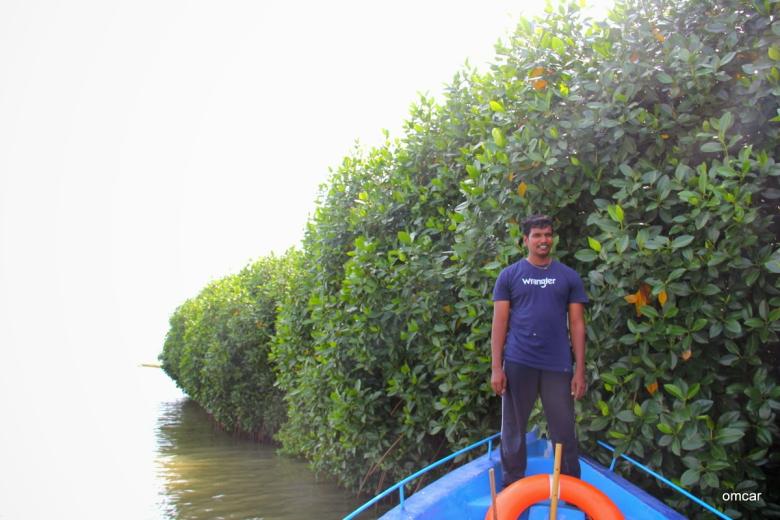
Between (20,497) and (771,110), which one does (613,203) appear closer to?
(771,110)

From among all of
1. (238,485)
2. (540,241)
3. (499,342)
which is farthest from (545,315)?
(238,485)

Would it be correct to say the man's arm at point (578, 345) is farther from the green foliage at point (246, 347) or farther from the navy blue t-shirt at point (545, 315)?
the green foliage at point (246, 347)

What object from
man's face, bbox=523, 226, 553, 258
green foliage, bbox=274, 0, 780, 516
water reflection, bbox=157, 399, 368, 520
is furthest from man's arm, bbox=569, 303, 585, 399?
water reflection, bbox=157, 399, 368, 520

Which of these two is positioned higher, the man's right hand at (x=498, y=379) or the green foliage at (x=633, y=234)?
the green foliage at (x=633, y=234)

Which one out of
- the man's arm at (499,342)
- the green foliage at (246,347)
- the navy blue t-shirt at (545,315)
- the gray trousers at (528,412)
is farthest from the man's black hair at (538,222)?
the green foliage at (246,347)

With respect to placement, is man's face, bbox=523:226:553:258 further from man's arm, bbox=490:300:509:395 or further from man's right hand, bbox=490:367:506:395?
man's right hand, bbox=490:367:506:395

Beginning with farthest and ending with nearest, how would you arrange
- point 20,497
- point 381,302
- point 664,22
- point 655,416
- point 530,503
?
1. point 20,497
2. point 381,302
3. point 664,22
4. point 655,416
5. point 530,503

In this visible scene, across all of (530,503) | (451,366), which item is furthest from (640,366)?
(451,366)

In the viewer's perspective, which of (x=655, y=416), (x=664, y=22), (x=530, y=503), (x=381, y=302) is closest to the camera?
(x=530, y=503)

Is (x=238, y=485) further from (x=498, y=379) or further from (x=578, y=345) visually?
(x=578, y=345)

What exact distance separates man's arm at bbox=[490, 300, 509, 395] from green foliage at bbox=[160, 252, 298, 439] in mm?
8179

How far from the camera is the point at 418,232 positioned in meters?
7.02

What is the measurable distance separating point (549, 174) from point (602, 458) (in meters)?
2.18

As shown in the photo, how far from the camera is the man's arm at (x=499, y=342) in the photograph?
4.57 metres
